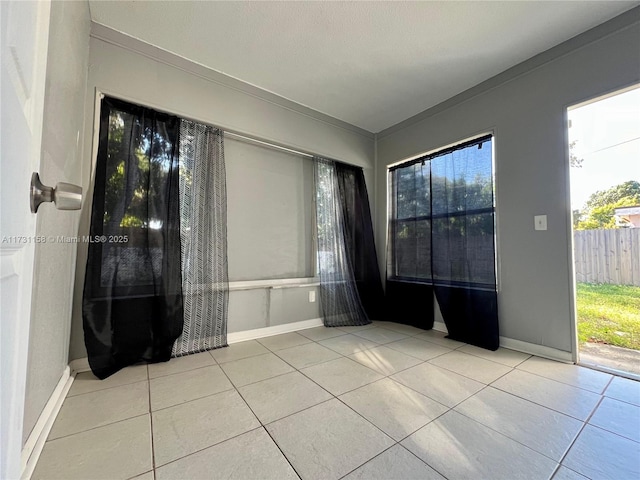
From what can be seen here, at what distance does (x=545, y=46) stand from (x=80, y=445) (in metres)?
3.95

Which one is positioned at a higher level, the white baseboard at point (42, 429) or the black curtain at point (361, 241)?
the black curtain at point (361, 241)

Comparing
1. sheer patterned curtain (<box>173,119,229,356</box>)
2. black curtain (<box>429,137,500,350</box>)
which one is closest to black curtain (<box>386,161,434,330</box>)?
black curtain (<box>429,137,500,350</box>)

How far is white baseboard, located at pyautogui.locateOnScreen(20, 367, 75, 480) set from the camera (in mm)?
999

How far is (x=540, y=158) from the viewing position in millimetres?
2203

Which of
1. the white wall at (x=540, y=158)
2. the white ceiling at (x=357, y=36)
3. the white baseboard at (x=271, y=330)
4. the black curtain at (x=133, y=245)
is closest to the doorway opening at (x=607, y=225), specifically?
the white wall at (x=540, y=158)

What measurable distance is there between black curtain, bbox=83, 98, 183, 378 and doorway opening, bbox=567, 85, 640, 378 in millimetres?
3220

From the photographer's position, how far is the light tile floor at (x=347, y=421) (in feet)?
3.46

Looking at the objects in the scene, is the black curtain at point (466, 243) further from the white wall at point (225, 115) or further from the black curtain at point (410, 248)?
the white wall at point (225, 115)

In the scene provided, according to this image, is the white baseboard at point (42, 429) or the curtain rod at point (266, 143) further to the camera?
the curtain rod at point (266, 143)

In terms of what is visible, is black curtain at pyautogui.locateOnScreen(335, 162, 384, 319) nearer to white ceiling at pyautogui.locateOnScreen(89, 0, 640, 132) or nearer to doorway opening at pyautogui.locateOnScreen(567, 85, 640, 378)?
white ceiling at pyautogui.locateOnScreen(89, 0, 640, 132)

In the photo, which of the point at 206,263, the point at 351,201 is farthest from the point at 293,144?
the point at 206,263

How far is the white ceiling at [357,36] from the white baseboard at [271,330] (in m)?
2.47

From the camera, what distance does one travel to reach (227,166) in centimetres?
256

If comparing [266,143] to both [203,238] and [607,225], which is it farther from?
[607,225]
